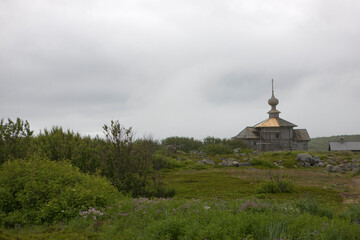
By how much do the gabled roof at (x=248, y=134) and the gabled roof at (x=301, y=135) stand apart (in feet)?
22.1

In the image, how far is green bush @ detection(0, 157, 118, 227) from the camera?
9500 mm

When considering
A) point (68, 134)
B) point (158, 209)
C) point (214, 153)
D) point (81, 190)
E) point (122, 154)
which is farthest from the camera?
point (214, 153)

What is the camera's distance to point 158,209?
31.4 feet

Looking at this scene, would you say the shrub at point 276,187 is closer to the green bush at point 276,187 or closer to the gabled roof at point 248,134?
the green bush at point 276,187

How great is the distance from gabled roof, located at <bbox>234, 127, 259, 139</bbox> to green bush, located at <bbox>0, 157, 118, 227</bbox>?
46.4 metres

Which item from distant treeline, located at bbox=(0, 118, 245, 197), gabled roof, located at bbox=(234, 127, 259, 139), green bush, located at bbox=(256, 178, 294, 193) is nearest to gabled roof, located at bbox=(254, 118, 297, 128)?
gabled roof, located at bbox=(234, 127, 259, 139)

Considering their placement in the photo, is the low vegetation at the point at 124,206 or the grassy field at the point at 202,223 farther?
the low vegetation at the point at 124,206

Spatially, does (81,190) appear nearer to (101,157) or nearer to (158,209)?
(158,209)

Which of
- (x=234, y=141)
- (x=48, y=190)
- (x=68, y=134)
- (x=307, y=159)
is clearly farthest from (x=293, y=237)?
(x=234, y=141)

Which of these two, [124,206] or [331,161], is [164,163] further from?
[124,206]

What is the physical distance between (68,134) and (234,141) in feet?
126

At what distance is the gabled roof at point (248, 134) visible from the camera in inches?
2180

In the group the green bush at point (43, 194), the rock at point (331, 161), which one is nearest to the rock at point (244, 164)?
the rock at point (331, 161)

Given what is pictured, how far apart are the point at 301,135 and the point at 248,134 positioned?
30.5 ft
